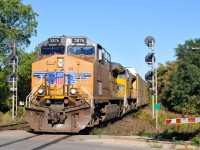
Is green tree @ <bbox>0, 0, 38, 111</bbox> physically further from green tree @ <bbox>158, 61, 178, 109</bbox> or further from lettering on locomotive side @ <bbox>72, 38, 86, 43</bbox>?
green tree @ <bbox>158, 61, 178, 109</bbox>

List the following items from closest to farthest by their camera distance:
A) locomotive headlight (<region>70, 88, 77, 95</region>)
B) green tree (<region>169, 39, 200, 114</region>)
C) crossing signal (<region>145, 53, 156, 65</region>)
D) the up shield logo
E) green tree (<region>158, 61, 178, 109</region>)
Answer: locomotive headlight (<region>70, 88, 77, 95</region>) < the up shield logo < crossing signal (<region>145, 53, 156, 65</region>) < green tree (<region>169, 39, 200, 114</region>) < green tree (<region>158, 61, 178, 109</region>)

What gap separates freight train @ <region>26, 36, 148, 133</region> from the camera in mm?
16312

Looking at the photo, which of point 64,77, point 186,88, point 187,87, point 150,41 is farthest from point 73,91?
point 187,87

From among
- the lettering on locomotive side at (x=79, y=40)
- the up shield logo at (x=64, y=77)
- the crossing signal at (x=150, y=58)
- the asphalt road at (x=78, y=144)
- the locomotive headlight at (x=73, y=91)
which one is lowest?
the asphalt road at (x=78, y=144)

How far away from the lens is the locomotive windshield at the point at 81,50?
17.7 metres

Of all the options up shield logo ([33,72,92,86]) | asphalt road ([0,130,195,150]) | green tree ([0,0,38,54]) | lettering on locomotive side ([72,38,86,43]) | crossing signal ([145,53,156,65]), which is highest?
green tree ([0,0,38,54])

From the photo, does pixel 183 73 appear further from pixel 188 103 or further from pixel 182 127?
pixel 182 127

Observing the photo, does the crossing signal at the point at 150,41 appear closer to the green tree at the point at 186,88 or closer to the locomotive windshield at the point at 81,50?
the locomotive windshield at the point at 81,50

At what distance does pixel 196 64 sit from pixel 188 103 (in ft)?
25.2

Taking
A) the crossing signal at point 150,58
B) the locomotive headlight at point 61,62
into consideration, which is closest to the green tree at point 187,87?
the crossing signal at point 150,58

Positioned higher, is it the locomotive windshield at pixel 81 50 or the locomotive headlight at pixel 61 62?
the locomotive windshield at pixel 81 50

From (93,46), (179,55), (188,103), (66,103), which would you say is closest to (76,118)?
(66,103)

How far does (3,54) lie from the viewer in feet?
116

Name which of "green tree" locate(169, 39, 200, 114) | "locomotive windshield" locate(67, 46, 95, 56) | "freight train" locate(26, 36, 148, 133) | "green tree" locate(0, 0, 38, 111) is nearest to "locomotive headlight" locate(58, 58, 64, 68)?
"freight train" locate(26, 36, 148, 133)
